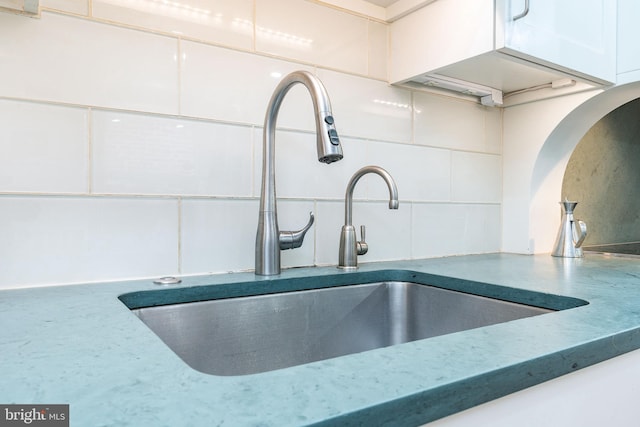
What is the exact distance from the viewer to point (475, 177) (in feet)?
4.59

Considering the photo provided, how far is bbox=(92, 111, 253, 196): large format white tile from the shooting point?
805 millimetres

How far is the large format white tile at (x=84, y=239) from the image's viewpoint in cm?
74

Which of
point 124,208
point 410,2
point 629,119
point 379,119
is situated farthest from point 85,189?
point 629,119

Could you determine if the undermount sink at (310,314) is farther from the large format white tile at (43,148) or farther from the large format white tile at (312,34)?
the large format white tile at (312,34)

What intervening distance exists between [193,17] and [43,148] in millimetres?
389

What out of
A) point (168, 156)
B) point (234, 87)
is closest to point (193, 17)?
point (234, 87)

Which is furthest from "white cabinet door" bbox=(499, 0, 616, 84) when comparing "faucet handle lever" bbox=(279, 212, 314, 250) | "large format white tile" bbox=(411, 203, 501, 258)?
"faucet handle lever" bbox=(279, 212, 314, 250)

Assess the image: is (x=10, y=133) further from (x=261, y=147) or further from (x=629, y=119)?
(x=629, y=119)

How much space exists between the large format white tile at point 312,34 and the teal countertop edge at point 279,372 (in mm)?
678

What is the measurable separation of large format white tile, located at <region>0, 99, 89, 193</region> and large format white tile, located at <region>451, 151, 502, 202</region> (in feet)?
3.33
